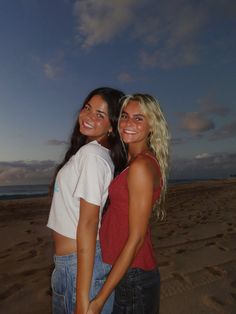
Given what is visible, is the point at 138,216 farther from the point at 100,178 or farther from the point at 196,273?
the point at 196,273

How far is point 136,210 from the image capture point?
211 centimetres

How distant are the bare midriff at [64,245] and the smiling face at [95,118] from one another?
2.94ft

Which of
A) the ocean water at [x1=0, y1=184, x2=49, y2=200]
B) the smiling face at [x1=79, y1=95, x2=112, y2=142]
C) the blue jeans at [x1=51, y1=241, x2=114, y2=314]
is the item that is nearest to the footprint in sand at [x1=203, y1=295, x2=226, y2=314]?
the blue jeans at [x1=51, y1=241, x2=114, y2=314]

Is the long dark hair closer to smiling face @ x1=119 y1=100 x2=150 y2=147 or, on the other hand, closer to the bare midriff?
smiling face @ x1=119 y1=100 x2=150 y2=147

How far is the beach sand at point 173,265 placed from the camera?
4.20 m

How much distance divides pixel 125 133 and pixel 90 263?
111cm

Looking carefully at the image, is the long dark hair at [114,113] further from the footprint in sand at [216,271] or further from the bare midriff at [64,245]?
the footprint in sand at [216,271]

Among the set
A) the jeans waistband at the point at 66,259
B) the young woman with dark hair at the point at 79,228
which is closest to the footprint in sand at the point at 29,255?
the young woman with dark hair at the point at 79,228

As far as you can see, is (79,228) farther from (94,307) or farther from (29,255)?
(29,255)

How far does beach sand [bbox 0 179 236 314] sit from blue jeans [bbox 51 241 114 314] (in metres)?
2.24

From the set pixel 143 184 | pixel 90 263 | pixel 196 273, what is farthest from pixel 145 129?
pixel 196 273

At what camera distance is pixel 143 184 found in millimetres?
2113

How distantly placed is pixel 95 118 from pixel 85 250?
43.6 inches

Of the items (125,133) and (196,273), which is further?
(196,273)
